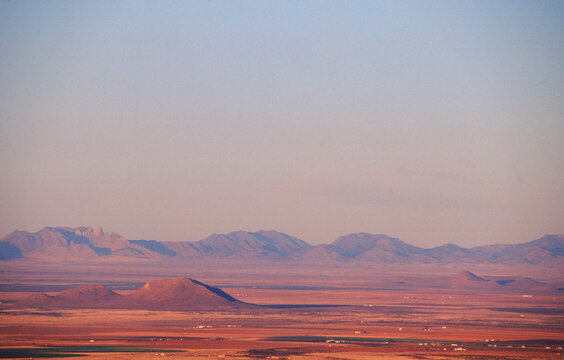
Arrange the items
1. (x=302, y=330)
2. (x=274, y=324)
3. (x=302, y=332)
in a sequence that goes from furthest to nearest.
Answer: (x=274, y=324) < (x=302, y=330) < (x=302, y=332)

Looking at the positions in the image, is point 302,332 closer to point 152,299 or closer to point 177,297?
point 177,297

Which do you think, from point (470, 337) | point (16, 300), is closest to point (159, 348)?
point (470, 337)

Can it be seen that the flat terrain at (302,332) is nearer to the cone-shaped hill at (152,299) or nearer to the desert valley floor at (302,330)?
the desert valley floor at (302,330)

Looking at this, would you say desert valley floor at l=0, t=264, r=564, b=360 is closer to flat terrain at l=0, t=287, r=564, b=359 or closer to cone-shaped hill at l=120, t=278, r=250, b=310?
flat terrain at l=0, t=287, r=564, b=359

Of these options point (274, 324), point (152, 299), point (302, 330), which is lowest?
point (302, 330)

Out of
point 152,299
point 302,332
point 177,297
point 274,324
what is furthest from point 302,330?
point 152,299

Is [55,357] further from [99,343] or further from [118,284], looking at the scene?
[118,284]

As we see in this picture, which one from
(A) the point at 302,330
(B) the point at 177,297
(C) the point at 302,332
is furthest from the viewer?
(B) the point at 177,297

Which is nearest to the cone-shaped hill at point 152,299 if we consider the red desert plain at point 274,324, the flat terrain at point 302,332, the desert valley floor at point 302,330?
the red desert plain at point 274,324
